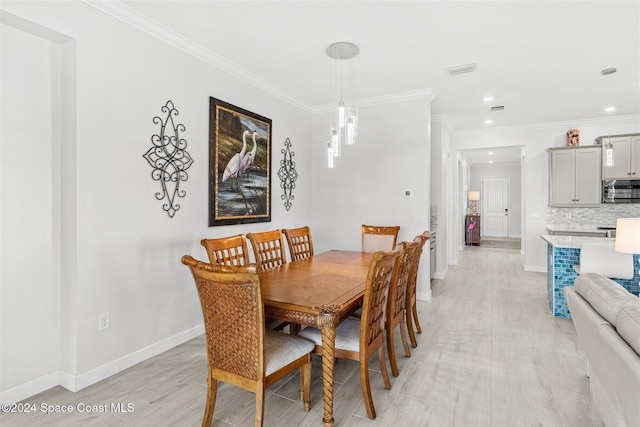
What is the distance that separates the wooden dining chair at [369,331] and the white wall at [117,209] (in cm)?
140

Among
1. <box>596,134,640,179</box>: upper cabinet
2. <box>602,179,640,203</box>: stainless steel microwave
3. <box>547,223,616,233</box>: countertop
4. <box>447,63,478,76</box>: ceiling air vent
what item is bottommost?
<box>547,223,616,233</box>: countertop

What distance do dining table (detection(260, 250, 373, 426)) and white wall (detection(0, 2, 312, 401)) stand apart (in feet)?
3.23

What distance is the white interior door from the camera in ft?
37.6

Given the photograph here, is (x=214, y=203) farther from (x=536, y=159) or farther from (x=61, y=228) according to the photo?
(x=536, y=159)

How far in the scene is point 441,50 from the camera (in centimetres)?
318

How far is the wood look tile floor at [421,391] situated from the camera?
Answer: 197 cm

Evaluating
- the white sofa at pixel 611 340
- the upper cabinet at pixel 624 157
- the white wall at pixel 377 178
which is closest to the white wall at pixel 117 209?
the white wall at pixel 377 178

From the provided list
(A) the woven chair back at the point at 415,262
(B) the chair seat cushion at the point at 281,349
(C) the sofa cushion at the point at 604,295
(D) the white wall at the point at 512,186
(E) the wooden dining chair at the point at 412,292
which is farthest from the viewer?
(D) the white wall at the point at 512,186

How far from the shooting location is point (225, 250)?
2.61m

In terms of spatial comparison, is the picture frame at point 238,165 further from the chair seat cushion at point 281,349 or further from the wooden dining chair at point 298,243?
the chair seat cushion at point 281,349

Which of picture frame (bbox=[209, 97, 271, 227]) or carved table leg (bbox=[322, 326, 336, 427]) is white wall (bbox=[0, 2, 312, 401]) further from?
carved table leg (bbox=[322, 326, 336, 427])

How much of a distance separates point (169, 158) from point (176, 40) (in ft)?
3.29

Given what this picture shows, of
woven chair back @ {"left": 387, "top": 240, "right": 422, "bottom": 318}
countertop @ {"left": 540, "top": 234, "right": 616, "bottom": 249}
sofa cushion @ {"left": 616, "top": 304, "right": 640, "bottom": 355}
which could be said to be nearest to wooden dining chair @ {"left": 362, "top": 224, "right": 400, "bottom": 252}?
woven chair back @ {"left": 387, "top": 240, "right": 422, "bottom": 318}

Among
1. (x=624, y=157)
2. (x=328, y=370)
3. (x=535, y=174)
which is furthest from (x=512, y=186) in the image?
(x=328, y=370)
